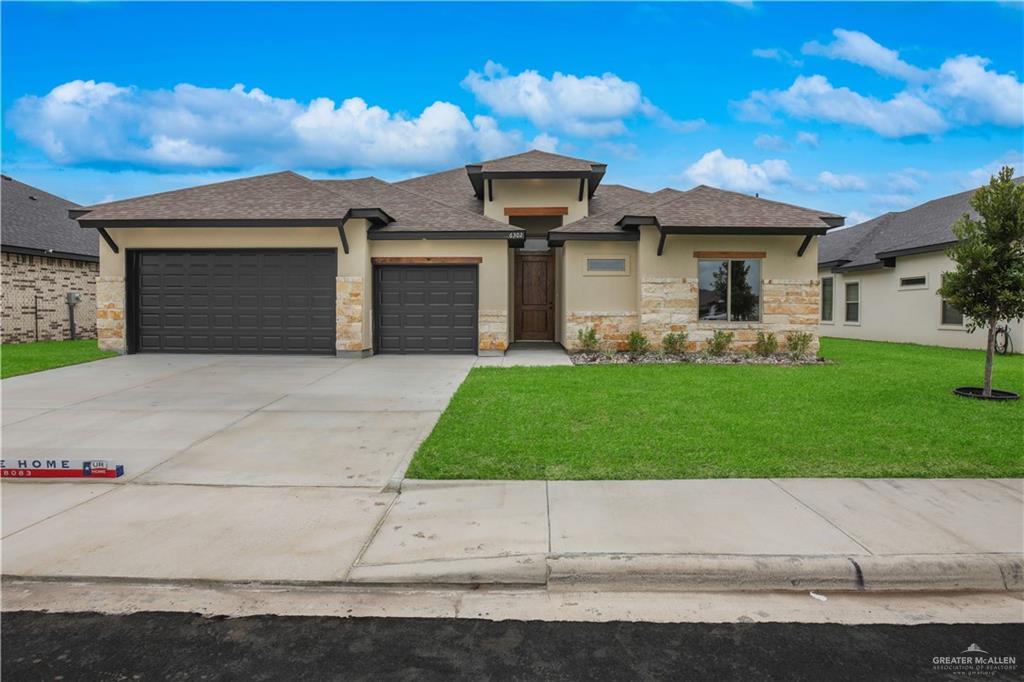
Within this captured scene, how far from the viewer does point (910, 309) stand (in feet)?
67.6

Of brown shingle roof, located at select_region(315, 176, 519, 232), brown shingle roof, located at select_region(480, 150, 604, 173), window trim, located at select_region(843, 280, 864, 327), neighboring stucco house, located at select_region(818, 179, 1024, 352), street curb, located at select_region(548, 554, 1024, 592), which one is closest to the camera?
street curb, located at select_region(548, 554, 1024, 592)

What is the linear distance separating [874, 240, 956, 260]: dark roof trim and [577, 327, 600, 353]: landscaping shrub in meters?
10.7

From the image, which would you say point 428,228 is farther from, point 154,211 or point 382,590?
point 382,590

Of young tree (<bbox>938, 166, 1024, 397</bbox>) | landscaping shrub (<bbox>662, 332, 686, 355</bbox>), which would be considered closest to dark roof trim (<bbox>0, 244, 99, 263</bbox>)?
landscaping shrub (<bbox>662, 332, 686, 355</bbox>)

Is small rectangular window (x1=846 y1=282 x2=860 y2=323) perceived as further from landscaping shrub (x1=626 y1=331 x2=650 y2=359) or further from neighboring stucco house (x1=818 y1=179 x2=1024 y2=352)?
landscaping shrub (x1=626 y1=331 x2=650 y2=359)

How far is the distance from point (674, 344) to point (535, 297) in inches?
195

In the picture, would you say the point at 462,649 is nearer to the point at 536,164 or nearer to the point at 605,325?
the point at 605,325

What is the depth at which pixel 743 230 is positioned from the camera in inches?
593

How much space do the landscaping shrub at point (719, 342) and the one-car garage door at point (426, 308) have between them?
6075 mm

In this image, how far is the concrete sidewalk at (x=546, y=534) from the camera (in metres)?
3.93

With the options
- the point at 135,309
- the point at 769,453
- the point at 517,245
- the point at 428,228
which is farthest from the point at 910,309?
the point at 135,309

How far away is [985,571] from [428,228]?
13.3 meters

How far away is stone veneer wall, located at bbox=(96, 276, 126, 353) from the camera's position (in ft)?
50.2

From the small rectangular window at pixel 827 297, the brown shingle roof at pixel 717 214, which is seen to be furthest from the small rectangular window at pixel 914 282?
the brown shingle roof at pixel 717 214
